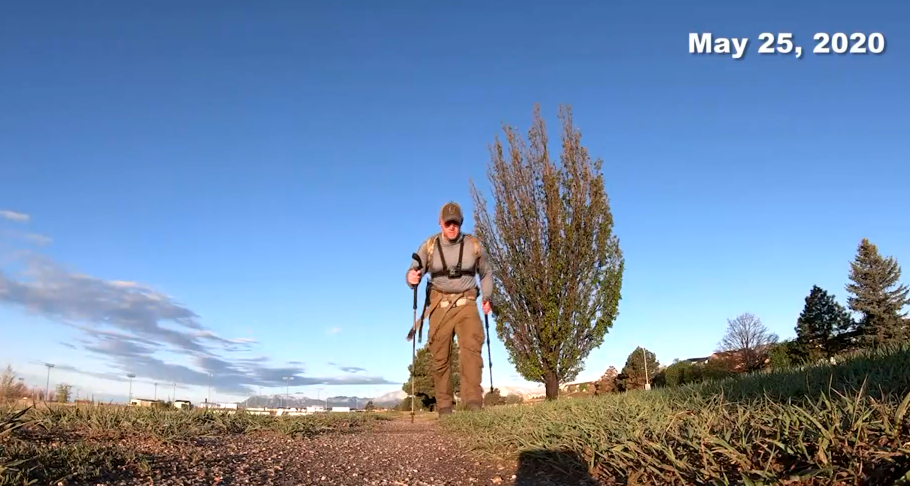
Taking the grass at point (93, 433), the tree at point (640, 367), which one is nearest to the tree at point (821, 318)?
the tree at point (640, 367)

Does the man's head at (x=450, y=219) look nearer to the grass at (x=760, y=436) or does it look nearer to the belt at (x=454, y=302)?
the belt at (x=454, y=302)

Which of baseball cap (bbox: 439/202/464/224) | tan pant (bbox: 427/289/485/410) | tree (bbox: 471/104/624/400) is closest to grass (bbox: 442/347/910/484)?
tan pant (bbox: 427/289/485/410)

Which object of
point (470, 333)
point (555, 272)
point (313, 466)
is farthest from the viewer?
point (555, 272)

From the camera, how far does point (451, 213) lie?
757cm

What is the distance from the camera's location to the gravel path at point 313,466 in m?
2.88

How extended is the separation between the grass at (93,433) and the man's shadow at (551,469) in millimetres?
1974

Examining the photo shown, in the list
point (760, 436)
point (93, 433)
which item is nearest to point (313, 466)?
point (93, 433)

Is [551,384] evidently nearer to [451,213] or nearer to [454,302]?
[454,302]

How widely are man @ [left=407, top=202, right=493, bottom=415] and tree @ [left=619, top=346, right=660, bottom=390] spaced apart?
23.9 meters

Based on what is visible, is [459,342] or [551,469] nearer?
[551,469]

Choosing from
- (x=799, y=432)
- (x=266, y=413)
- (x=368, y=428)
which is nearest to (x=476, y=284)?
(x=368, y=428)

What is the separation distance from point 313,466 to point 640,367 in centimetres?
→ 3243

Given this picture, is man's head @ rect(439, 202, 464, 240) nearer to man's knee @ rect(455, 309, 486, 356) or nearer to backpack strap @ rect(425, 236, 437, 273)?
backpack strap @ rect(425, 236, 437, 273)

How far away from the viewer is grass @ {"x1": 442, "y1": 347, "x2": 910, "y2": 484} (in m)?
1.79
